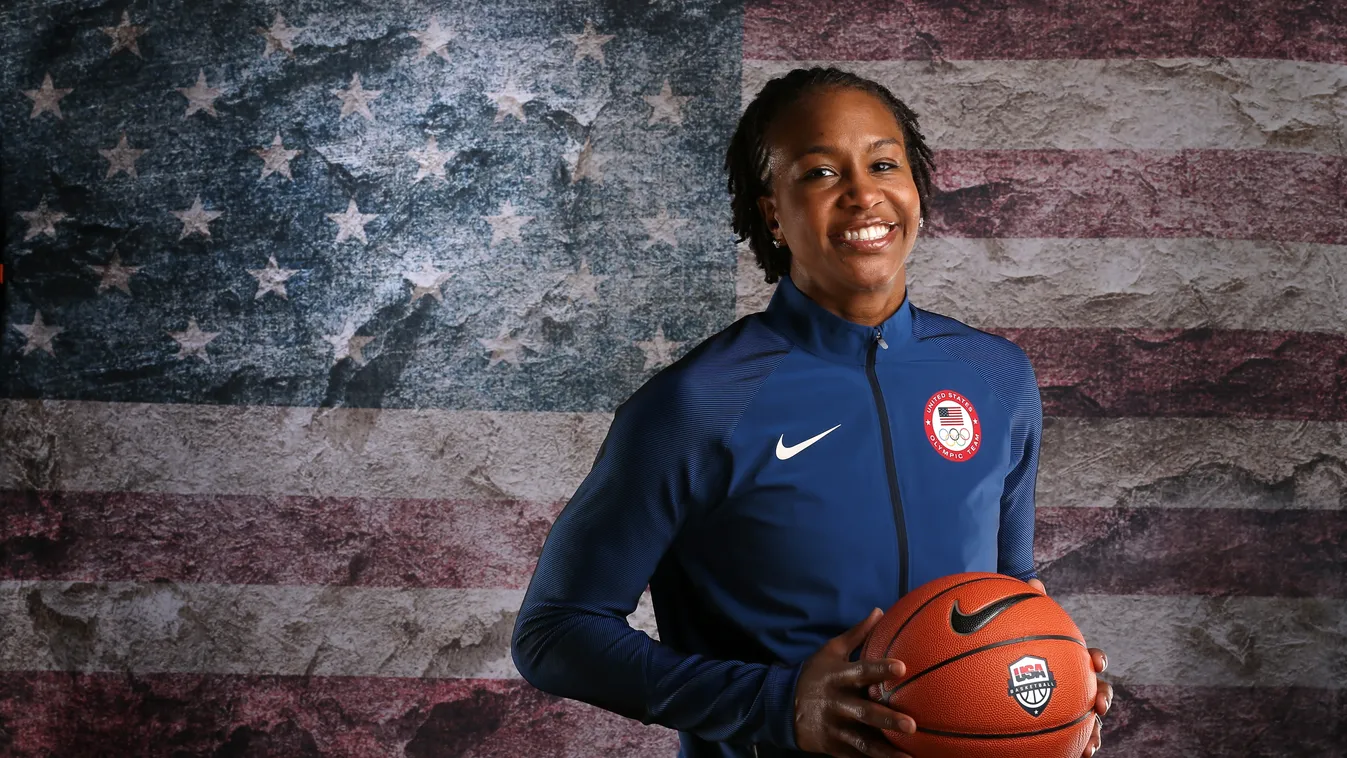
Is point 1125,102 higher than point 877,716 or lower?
higher

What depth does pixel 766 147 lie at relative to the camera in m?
1.35

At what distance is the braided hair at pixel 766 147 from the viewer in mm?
1331

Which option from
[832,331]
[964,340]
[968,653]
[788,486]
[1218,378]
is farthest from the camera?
[1218,378]

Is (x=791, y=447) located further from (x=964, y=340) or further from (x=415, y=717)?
(x=415, y=717)

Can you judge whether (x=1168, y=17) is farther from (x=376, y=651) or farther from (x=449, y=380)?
(x=376, y=651)

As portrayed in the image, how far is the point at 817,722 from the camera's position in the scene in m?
0.99

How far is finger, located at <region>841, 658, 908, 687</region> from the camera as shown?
930 mm

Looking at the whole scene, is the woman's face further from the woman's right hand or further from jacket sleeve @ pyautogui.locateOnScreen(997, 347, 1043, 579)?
the woman's right hand

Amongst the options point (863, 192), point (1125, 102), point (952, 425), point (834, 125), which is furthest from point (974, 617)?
point (1125, 102)

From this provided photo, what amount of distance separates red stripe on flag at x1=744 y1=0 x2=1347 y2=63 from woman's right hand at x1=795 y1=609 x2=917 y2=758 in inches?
67.6

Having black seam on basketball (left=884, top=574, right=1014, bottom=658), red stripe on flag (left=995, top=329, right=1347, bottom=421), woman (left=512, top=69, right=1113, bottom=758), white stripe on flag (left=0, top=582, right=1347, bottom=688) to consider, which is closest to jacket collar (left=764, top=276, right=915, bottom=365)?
woman (left=512, top=69, right=1113, bottom=758)

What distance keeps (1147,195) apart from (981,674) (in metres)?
1.71

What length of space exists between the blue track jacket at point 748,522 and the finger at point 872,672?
0.13 m

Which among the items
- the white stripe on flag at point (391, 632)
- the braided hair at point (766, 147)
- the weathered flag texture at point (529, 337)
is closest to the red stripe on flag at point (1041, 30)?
the weathered flag texture at point (529, 337)
